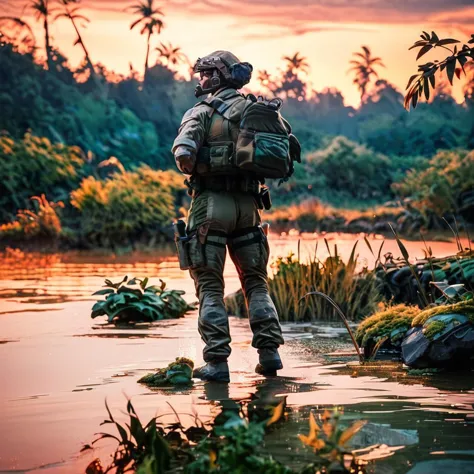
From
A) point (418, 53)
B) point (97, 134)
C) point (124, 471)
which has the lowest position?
point (124, 471)

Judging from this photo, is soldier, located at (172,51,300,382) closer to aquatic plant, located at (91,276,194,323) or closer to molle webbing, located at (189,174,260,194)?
molle webbing, located at (189,174,260,194)

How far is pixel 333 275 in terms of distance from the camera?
37.1 feet

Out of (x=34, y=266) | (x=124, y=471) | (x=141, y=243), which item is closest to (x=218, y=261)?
(x=124, y=471)

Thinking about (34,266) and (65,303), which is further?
(34,266)

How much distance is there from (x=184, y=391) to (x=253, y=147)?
173cm

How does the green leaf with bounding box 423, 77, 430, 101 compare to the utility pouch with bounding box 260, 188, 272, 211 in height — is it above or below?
above

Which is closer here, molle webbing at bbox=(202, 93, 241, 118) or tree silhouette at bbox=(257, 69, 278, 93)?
molle webbing at bbox=(202, 93, 241, 118)

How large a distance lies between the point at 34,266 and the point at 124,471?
14540 mm

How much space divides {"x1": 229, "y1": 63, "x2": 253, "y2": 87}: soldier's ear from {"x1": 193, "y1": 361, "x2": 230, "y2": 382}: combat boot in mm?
2084

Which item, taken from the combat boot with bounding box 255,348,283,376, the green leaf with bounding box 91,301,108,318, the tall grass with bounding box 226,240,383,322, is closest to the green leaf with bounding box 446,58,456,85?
the combat boot with bounding box 255,348,283,376

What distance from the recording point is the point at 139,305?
11102 millimetres

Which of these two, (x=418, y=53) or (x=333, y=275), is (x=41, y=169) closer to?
(x=333, y=275)

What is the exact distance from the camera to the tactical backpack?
7.33 m

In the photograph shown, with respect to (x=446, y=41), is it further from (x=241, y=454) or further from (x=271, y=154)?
(x=241, y=454)
